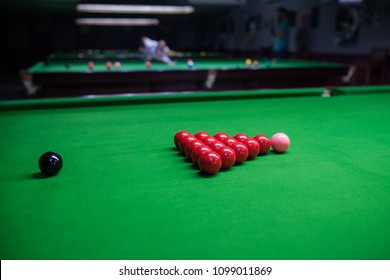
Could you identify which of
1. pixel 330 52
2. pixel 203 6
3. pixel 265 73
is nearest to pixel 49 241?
pixel 265 73

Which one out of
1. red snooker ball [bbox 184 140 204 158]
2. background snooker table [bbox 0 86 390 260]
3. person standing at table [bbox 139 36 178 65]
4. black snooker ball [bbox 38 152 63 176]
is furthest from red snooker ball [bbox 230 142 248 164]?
person standing at table [bbox 139 36 178 65]

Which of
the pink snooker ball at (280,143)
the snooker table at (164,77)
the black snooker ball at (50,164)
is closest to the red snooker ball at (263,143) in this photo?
the pink snooker ball at (280,143)

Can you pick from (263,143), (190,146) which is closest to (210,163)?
(190,146)

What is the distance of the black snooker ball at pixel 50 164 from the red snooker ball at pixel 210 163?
504 mm

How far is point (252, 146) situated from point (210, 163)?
29 cm

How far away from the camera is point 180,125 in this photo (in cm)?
219

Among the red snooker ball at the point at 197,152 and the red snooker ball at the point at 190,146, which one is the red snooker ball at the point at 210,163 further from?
the red snooker ball at the point at 190,146

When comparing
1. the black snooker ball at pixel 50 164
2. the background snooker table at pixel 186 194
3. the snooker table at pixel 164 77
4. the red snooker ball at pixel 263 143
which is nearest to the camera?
the background snooker table at pixel 186 194

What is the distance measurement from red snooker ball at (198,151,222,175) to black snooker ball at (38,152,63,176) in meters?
0.50

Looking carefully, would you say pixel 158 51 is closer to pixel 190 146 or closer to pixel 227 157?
pixel 190 146

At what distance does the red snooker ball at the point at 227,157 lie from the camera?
139cm

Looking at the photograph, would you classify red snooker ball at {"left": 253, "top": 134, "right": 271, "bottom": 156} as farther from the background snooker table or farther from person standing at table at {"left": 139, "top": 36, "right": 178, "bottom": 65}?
person standing at table at {"left": 139, "top": 36, "right": 178, "bottom": 65}

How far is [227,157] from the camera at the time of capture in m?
1.39
